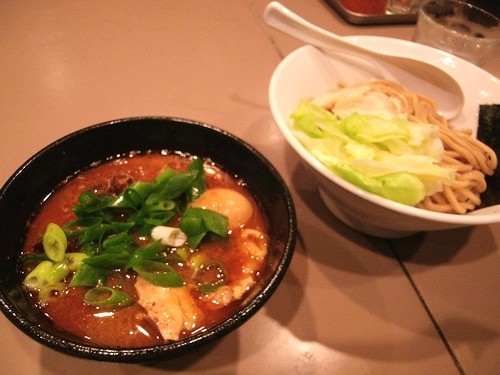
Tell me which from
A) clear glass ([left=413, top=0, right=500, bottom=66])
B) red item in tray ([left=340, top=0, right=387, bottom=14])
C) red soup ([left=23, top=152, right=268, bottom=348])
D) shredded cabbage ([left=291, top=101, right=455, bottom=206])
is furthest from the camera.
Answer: red item in tray ([left=340, top=0, right=387, bottom=14])

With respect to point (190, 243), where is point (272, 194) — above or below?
above

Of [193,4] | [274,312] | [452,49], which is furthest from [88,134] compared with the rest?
[452,49]

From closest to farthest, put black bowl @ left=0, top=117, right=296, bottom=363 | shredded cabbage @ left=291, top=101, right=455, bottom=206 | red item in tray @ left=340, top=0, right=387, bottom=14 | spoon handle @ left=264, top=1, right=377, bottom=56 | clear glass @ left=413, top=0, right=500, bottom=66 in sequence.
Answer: black bowl @ left=0, top=117, right=296, bottom=363 → shredded cabbage @ left=291, top=101, right=455, bottom=206 → spoon handle @ left=264, top=1, right=377, bottom=56 → clear glass @ left=413, top=0, right=500, bottom=66 → red item in tray @ left=340, top=0, right=387, bottom=14

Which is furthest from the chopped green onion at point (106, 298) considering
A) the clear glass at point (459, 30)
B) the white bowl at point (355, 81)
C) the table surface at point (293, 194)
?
the clear glass at point (459, 30)

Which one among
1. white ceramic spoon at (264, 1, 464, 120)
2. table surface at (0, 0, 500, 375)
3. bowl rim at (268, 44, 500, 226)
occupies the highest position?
white ceramic spoon at (264, 1, 464, 120)

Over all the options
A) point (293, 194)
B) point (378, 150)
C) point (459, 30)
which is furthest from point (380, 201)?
point (459, 30)

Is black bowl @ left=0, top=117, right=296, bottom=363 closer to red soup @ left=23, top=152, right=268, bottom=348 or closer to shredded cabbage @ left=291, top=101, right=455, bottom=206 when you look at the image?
red soup @ left=23, top=152, right=268, bottom=348

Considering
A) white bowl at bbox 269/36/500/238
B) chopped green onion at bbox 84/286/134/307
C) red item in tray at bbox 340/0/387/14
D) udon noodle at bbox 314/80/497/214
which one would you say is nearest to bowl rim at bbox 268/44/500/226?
white bowl at bbox 269/36/500/238

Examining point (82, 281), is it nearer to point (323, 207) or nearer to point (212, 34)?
point (323, 207)

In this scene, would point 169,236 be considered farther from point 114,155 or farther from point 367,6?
point 367,6
